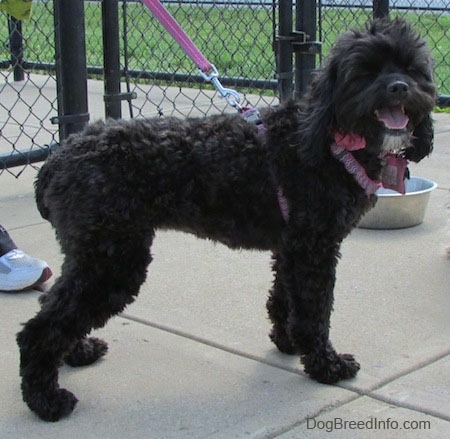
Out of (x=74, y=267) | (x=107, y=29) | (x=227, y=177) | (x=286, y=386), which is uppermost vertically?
(x=107, y=29)

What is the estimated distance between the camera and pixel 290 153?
3656 millimetres

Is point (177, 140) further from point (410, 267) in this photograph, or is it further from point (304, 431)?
point (410, 267)

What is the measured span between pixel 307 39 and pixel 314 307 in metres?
2.95

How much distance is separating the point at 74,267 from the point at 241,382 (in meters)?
0.86

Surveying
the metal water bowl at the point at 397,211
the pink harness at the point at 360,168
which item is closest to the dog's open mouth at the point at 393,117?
the pink harness at the point at 360,168

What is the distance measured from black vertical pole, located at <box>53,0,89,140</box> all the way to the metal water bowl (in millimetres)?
1848

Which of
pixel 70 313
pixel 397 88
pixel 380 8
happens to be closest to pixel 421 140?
pixel 397 88

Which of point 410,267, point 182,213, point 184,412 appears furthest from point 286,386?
point 410,267

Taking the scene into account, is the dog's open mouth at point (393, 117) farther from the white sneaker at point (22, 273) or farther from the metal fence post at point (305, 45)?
the metal fence post at point (305, 45)

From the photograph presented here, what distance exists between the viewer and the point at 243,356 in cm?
395

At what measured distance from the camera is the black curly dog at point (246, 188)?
3.43 meters

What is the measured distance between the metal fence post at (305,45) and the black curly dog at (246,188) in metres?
2.41

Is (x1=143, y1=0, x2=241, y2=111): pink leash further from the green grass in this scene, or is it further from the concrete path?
the green grass

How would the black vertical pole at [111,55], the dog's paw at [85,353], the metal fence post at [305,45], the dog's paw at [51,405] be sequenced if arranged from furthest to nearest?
the metal fence post at [305,45], the black vertical pole at [111,55], the dog's paw at [85,353], the dog's paw at [51,405]
